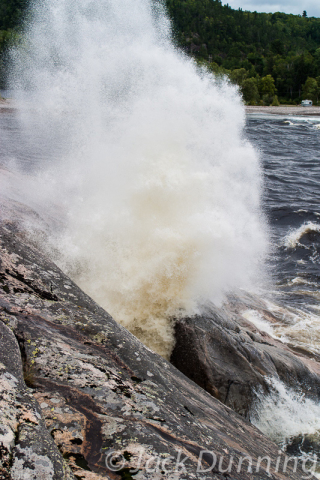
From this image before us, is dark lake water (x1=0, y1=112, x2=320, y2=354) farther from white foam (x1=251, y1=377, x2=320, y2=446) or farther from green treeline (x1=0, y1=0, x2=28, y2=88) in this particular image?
green treeline (x1=0, y1=0, x2=28, y2=88)

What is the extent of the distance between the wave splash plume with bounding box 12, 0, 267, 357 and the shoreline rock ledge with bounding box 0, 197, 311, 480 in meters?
1.77

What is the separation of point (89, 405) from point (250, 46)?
177 m

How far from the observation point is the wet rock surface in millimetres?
5176

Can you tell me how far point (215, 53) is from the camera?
14338cm

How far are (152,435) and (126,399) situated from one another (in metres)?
0.40

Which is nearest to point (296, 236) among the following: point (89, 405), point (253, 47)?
point (89, 405)

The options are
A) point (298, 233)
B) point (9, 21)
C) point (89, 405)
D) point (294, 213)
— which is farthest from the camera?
point (9, 21)

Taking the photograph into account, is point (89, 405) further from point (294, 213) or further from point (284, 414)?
point (294, 213)

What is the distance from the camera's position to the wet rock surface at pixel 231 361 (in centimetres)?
518

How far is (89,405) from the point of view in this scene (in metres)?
2.84

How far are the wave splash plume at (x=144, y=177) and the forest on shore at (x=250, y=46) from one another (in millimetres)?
65083

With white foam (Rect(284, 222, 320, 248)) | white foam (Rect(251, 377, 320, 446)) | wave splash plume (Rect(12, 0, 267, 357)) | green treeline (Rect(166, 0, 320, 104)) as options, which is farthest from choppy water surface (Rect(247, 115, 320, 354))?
green treeline (Rect(166, 0, 320, 104))

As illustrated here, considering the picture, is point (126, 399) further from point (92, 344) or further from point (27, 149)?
point (27, 149)

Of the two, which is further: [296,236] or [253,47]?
[253,47]
